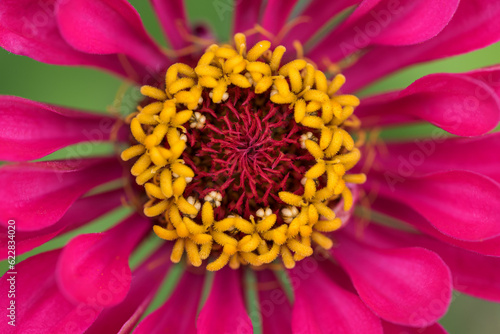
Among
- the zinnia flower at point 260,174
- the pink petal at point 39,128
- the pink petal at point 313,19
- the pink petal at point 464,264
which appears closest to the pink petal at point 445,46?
the zinnia flower at point 260,174

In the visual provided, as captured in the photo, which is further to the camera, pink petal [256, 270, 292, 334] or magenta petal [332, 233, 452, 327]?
pink petal [256, 270, 292, 334]

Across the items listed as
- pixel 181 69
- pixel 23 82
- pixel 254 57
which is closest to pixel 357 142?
pixel 254 57

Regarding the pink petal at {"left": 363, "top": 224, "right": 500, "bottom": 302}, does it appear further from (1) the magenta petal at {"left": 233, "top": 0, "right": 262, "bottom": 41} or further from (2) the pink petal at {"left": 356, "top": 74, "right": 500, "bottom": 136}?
(1) the magenta petal at {"left": 233, "top": 0, "right": 262, "bottom": 41}

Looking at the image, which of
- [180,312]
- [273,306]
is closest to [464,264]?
[273,306]

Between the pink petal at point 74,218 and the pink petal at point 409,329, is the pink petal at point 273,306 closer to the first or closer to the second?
the pink petal at point 409,329

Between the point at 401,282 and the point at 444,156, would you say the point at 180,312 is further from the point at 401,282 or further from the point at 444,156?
the point at 444,156

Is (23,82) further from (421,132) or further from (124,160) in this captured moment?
(421,132)

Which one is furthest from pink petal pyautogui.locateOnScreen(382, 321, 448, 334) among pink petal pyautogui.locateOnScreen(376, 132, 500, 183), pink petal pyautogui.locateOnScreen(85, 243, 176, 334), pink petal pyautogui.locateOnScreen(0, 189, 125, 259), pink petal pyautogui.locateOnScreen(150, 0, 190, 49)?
pink petal pyautogui.locateOnScreen(150, 0, 190, 49)
